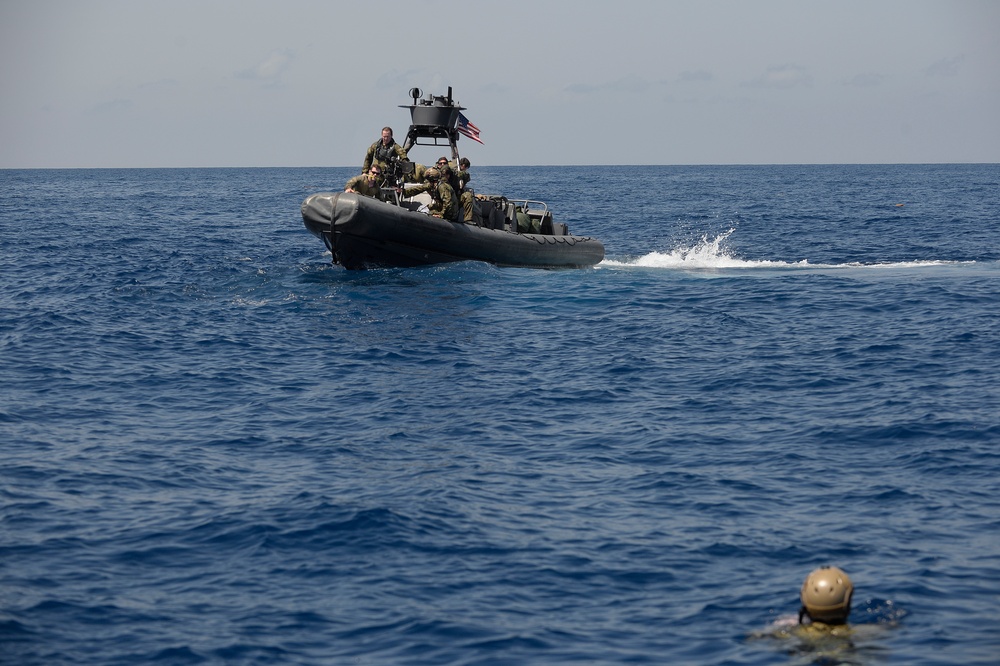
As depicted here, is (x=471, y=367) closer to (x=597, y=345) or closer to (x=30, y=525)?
(x=597, y=345)

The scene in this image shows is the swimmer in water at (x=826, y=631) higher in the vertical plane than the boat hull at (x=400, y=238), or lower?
lower

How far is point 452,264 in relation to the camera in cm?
2606

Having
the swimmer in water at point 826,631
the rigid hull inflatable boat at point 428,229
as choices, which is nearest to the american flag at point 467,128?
the rigid hull inflatable boat at point 428,229

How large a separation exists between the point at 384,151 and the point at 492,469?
50.2ft

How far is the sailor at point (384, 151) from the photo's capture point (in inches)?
1030

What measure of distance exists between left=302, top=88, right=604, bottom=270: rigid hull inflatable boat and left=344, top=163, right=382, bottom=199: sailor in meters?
0.25

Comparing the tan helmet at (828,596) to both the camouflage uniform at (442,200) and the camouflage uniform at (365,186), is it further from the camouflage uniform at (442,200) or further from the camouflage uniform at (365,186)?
the camouflage uniform at (365,186)

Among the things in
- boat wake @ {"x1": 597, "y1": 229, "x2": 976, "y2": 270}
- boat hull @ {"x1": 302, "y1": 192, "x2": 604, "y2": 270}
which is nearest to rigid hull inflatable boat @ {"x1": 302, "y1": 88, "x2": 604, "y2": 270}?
boat hull @ {"x1": 302, "y1": 192, "x2": 604, "y2": 270}

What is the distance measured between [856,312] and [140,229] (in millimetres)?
32257

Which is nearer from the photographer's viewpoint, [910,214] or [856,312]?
[856,312]

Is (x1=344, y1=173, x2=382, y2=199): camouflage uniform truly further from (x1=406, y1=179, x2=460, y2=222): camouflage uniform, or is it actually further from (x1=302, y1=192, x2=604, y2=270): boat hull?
(x1=302, y1=192, x2=604, y2=270): boat hull

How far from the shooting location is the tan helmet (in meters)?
8.27

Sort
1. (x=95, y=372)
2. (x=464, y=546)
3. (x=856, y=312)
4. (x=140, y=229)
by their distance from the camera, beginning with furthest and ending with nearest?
1. (x=140, y=229)
2. (x=856, y=312)
3. (x=95, y=372)
4. (x=464, y=546)

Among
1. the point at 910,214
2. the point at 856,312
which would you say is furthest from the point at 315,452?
the point at 910,214
